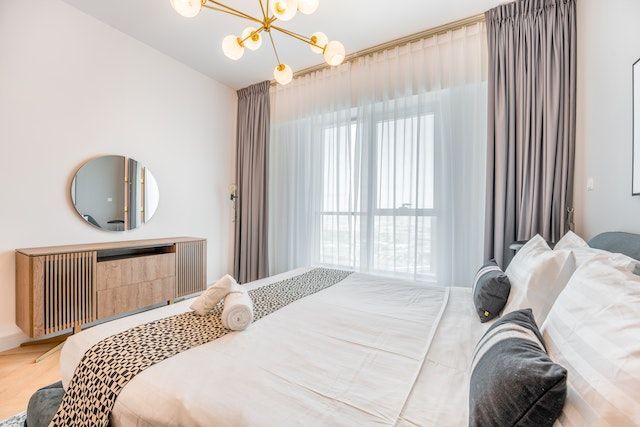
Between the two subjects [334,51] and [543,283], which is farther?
[334,51]

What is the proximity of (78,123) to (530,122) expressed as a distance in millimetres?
3933

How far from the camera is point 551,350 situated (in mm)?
792

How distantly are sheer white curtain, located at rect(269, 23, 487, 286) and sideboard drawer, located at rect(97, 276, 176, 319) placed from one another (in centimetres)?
130

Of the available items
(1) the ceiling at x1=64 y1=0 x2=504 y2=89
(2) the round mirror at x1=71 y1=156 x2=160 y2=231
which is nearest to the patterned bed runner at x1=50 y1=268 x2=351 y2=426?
(2) the round mirror at x1=71 y1=156 x2=160 y2=231

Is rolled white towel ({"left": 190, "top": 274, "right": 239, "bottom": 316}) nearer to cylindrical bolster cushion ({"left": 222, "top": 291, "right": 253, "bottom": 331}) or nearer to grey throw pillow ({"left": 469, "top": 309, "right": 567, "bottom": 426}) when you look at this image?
cylindrical bolster cushion ({"left": 222, "top": 291, "right": 253, "bottom": 331})

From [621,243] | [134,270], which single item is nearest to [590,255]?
[621,243]

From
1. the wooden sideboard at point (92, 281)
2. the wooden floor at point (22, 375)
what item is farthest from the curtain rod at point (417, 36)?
the wooden floor at point (22, 375)

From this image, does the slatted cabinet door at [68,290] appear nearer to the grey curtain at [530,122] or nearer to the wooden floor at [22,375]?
the wooden floor at [22,375]

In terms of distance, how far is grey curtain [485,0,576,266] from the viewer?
2.19 metres

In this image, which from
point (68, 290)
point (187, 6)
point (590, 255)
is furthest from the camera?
point (68, 290)

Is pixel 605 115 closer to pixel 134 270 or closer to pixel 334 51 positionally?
pixel 334 51

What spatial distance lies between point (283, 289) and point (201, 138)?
269 cm

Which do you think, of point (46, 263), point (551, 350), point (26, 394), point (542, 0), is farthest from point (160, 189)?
point (542, 0)

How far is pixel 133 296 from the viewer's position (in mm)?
2613
